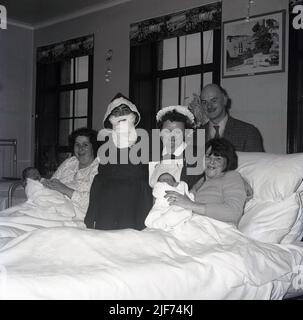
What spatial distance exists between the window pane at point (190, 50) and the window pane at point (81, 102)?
1437 millimetres

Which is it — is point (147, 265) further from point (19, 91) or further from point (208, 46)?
point (19, 91)

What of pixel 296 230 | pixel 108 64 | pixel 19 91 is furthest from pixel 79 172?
pixel 19 91

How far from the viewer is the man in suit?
271 centimetres

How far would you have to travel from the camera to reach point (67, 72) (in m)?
5.29

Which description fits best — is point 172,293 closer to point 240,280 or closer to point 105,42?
point 240,280

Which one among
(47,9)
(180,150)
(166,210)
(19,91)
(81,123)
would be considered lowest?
(166,210)

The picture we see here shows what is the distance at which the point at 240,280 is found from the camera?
161 centimetres

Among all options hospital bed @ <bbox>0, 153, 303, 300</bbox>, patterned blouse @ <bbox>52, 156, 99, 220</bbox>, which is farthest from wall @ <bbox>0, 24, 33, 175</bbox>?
hospital bed @ <bbox>0, 153, 303, 300</bbox>

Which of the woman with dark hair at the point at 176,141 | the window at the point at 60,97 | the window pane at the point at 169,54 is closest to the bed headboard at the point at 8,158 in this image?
the window at the point at 60,97

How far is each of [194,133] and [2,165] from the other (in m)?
3.51

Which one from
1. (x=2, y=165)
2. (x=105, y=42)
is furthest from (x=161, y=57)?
(x=2, y=165)

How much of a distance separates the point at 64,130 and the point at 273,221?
12.4 ft

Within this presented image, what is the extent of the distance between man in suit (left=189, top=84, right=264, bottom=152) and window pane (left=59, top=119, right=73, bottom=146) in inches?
106
